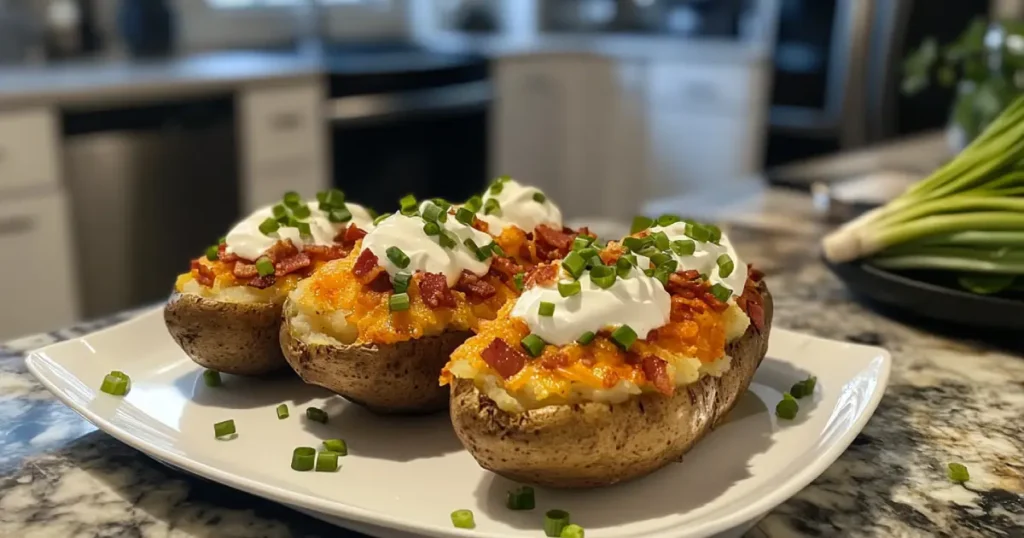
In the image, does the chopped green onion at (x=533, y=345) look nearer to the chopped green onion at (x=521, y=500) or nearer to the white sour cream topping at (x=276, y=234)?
the chopped green onion at (x=521, y=500)

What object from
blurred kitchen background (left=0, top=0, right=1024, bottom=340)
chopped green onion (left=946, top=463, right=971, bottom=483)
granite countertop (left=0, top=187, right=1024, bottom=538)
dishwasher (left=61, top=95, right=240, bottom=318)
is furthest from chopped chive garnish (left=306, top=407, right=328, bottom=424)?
dishwasher (left=61, top=95, right=240, bottom=318)

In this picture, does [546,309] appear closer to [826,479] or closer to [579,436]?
[579,436]

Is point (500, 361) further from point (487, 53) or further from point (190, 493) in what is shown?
point (487, 53)

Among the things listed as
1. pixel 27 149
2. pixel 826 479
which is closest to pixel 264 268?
pixel 826 479

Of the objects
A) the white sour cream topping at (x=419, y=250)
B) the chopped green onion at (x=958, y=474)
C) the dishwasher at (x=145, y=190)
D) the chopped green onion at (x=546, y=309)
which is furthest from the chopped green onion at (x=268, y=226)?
the dishwasher at (x=145, y=190)

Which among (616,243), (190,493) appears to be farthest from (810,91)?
(190,493)

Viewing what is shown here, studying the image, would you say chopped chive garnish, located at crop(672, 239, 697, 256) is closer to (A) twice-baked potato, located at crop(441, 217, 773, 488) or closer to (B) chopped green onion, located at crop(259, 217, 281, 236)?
(A) twice-baked potato, located at crop(441, 217, 773, 488)

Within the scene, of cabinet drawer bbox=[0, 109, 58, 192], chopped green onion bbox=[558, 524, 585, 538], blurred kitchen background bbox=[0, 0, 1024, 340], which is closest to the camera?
chopped green onion bbox=[558, 524, 585, 538]
